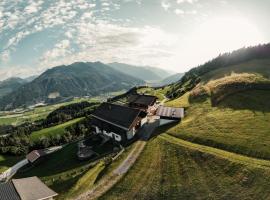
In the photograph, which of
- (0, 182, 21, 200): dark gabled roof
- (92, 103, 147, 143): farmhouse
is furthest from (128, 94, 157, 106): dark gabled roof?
(0, 182, 21, 200): dark gabled roof

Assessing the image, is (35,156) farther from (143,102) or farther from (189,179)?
(189,179)

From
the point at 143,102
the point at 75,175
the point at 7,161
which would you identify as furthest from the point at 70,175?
the point at 7,161

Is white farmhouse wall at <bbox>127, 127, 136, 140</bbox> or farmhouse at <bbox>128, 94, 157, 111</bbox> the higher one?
farmhouse at <bbox>128, 94, 157, 111</bbox>

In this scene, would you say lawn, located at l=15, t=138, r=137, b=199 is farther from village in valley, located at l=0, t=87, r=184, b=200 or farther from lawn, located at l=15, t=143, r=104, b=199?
village in valley, located at l=0, t=87, r=184, b=200

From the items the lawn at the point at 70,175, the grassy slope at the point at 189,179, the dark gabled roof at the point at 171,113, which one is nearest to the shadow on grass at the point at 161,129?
the dark gabled roof at the point at 171,113

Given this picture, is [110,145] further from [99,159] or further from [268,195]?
[268,195]

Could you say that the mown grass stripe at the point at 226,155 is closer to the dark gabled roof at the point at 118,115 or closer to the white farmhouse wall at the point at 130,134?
the white farmhouse wall at the point at 130,134
